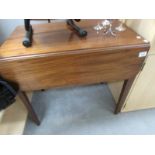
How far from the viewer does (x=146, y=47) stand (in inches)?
39.8

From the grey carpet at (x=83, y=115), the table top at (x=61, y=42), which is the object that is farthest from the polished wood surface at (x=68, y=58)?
the grey carpet at (x=83, y=115)

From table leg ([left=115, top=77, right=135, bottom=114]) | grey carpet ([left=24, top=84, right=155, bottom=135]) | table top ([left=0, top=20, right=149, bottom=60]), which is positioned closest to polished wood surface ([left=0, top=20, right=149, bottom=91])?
table top ([left=0, top=20, right=149, bottom=60])

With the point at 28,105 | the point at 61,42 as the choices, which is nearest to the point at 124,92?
the point at 61,42

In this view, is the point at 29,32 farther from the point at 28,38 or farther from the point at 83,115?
the point at 83,115

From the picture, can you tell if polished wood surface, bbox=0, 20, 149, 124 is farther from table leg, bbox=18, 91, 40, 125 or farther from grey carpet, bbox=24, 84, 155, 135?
grey carpet, bbox=24, 84, 155, 135

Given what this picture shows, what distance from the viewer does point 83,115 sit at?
61.5 inches

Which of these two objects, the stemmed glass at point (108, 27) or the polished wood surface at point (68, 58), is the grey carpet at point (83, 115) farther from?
the stemmed glass at point (108, 27)

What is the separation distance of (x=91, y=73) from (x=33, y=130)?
80 centimetres

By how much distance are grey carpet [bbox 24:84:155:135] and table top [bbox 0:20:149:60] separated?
0.79 meters

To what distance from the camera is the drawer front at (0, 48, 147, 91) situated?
36.5 inches

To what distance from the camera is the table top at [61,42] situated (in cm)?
94

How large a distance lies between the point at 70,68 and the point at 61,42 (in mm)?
189
